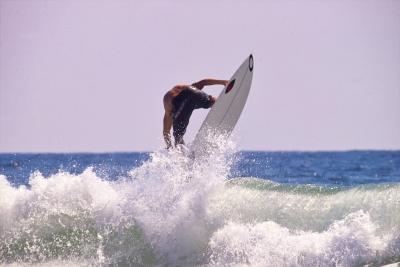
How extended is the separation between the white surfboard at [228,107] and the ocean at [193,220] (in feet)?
1.51

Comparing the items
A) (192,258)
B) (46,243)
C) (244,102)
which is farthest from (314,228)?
(46,243)

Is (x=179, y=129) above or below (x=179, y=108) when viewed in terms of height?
below

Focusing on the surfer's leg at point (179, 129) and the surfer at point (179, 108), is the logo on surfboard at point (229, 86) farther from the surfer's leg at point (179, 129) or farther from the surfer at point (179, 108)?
the surfer's leg at point (179, 129)

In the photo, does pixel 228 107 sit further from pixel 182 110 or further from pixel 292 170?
pixel 292 170

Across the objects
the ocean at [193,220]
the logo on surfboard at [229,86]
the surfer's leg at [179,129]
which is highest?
the logo on surfboard at [229,86]

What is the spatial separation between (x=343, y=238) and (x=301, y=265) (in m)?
0.56

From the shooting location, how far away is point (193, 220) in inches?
384

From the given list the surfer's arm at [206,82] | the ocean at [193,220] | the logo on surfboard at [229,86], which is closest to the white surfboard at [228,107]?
the logo on surfboard at [229,86]

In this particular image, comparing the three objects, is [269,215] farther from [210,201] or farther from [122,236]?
[122,236]

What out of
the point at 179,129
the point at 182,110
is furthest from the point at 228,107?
the point at 179,129

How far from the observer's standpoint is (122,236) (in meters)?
10.2

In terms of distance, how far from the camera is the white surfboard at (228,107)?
34.6ft

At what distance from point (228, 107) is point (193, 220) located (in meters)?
1.80

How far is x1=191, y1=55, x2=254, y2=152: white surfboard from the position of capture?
10555 mm
